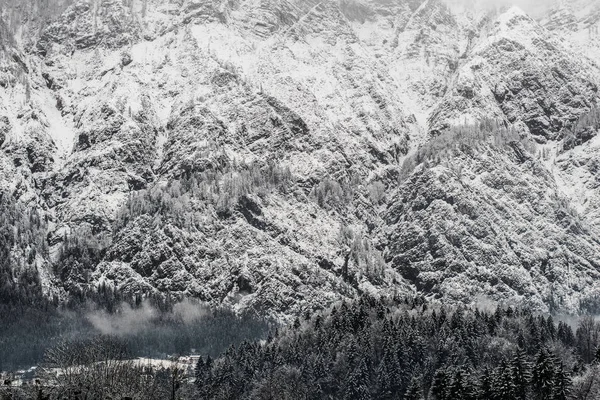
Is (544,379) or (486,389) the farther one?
(544,379)

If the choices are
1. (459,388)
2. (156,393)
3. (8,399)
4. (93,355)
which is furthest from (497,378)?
(8,399)

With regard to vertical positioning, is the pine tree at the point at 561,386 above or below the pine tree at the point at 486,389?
above

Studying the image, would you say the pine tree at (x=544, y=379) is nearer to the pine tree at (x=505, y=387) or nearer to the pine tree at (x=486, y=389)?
the pine tree at (x=505, y=387)

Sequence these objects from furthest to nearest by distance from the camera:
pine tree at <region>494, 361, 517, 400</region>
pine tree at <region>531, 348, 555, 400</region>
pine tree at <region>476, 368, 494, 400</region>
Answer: pine tree at <region>476, 368, 494, 400</region>
pine tree at <region>531, 348, 555, 400</region>
pine tree at <region>494, 361, 517, 400</region>

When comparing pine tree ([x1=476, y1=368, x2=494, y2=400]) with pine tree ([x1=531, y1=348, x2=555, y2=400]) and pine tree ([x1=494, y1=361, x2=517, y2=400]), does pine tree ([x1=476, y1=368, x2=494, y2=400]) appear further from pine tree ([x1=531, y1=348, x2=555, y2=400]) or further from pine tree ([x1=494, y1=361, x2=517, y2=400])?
pine tree ([x1=531, y1=348, x2=555, y2=400])

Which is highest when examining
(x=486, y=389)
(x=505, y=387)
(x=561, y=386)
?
(x=561, y=386)

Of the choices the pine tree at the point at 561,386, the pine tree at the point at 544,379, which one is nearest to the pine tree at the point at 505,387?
the pine tree at the point at 544,379

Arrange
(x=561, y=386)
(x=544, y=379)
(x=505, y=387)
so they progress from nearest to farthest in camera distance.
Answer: (x=561, y=386) → (x=505, y=387) → (x=544, y=379)

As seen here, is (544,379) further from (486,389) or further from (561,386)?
(486,389)

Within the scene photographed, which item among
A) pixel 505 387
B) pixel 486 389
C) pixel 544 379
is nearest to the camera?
pixel 505 387

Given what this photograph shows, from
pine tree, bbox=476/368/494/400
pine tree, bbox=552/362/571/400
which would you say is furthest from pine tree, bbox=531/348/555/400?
pine tree, bbox=476/368/494/400

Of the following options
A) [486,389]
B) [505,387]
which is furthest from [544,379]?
[486,389]
